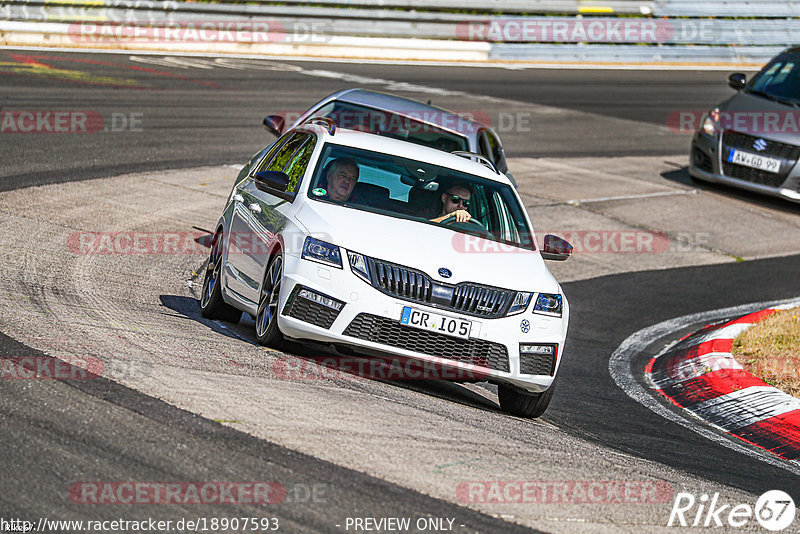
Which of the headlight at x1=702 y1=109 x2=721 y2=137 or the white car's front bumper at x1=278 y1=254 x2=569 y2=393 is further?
the headlight at x1=702 y1=109 x2=721 y2=137

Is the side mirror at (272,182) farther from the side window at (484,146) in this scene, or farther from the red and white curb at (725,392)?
the side window at (484,146)

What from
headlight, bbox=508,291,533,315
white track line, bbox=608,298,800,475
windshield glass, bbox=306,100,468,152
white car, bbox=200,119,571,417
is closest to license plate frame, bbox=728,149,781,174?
white track line, bbox=608,298,800,475

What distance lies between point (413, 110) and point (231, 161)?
432cm

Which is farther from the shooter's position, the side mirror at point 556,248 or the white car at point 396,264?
the side mirror at point 556,248

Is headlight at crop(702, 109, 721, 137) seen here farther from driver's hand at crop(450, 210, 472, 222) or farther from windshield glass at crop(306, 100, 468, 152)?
driver's hand at crop(450, 210, 472, 222)

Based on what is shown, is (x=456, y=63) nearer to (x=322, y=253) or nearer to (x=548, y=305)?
(x=548, y=305)

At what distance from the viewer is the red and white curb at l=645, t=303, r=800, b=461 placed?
8281mm

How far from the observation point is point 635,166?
65.8 feet

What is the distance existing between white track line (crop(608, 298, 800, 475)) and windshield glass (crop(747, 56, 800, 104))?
6.04 metres

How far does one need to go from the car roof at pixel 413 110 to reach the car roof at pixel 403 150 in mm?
3639

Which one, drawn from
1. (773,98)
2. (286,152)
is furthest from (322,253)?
(773,98)

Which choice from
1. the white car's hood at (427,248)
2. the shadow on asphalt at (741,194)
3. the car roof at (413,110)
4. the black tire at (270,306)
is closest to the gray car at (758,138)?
the shadow on asphalt at (741,194)

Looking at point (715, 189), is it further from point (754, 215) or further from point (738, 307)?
point (738, 307)

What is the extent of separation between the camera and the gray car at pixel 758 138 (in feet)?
55.8
